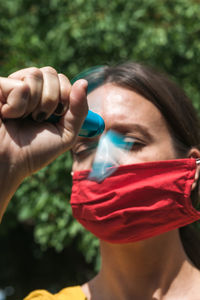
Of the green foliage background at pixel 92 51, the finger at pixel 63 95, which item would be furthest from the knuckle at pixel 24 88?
the green foliage background at pixel 92 51

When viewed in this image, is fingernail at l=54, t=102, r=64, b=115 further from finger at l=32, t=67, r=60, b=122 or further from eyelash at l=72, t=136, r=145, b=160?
eyelash at l=72, t=136, r=145, b=160

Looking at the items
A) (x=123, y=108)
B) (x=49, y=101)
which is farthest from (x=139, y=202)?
(x=49, y=101)

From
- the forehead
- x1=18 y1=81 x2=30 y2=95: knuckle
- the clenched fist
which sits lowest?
the forehead

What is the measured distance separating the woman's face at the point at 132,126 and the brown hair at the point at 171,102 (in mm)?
46

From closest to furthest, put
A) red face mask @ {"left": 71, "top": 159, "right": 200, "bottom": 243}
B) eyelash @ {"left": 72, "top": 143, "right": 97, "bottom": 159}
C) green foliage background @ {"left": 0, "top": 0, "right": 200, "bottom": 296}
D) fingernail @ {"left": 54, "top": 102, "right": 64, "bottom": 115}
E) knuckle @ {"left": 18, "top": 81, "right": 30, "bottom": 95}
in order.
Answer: knuckle @ {"left": 18, "top": 81, "right": 30, "bottom": 95} < fingernail @ {"left": 54, "top": 102, "right": 64, "bottom": 115} < red face mask @ {"left": 71, "top": 159, "right": 200, "bottom": 243} < eyelash @ {"left": 72, "top": 143, "right": 97, "bottom": 159} < green foliage background @ {"left": 0, "top": 0, "right": 200, "bottom": 296}

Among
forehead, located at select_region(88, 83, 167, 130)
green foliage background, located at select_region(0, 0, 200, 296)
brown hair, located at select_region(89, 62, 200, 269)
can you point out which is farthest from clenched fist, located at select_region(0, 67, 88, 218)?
green foliage background, located at select_region(0, 0, 200, 296)

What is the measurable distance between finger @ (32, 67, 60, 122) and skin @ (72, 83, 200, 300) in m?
0.99

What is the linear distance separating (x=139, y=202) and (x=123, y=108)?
515mm

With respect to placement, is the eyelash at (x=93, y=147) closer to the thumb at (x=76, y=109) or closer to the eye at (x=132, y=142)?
the eye at (x=132, y=142)

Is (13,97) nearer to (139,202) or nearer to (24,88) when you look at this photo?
(24,88)

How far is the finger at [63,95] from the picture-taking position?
1477mm

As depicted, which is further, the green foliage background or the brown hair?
the green foliage background

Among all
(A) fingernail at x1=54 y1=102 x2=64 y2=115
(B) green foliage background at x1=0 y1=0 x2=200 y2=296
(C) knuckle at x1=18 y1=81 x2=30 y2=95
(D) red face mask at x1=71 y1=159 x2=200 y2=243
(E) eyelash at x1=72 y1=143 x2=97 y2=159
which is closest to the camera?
(C) knuckle at x1=18 y1=81 x2=30 y2=95

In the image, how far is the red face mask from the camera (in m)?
2.41
